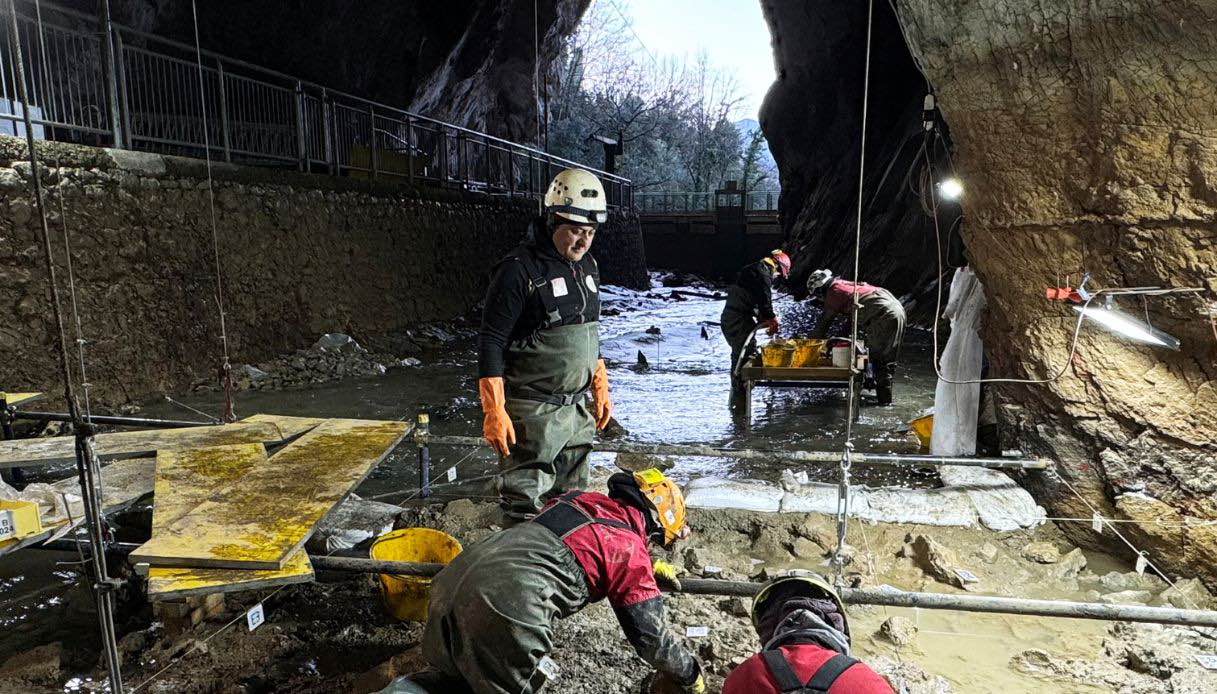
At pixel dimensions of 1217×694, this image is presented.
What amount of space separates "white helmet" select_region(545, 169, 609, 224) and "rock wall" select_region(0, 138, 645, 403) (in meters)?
4.42

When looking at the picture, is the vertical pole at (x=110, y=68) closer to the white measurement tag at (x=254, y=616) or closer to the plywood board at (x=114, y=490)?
the plywood board at (x=114, y=490)

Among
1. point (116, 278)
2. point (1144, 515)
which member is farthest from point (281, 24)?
point (1144, 515)

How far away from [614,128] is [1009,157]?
134 feet

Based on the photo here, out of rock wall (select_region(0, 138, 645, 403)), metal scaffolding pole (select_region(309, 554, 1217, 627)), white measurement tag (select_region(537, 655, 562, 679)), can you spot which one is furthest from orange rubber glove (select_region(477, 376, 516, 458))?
rock wall (select_region(0, 138, 645, 403))

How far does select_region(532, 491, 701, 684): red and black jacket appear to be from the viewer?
8.06ft

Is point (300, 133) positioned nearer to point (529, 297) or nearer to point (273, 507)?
point (529, 297)

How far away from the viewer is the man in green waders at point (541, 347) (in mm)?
3520

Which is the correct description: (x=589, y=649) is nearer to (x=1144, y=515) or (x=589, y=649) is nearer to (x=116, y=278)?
(x=1144, y=515)

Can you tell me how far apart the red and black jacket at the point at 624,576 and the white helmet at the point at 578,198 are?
5.25ft

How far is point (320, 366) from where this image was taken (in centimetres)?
961

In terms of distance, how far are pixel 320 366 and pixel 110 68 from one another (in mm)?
4069

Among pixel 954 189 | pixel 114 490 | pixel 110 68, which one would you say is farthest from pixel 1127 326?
pixel 110 68

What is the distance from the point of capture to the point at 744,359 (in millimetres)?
8148

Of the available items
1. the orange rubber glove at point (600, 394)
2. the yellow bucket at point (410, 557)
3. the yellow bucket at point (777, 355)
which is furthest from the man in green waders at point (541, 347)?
the yellow bucket at point (777, 355)
